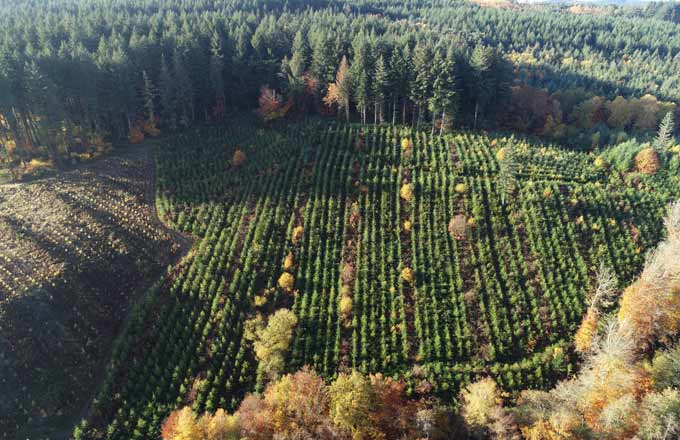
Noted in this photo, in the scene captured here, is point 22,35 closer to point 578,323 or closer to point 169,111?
point 169,111

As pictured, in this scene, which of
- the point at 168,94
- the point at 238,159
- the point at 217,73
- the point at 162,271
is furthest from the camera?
the point at 217,73

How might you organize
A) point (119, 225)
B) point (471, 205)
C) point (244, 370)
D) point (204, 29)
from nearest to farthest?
1. point (244, 370)
2. point (119, 225)
3. point (471, 205)
4. point (204, 29)

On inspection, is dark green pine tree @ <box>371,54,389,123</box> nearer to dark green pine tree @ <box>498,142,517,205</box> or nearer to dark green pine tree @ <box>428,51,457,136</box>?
dark green pine tree @ <box>428,51,457,136</box>

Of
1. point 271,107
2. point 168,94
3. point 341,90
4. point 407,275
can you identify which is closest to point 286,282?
point 407,275

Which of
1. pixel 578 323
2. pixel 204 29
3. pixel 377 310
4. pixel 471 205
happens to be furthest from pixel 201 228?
pixel 204 29

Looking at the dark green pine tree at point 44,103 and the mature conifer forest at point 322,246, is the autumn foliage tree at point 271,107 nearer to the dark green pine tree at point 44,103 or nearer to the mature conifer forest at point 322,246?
the mature conifer forest at point 322,246

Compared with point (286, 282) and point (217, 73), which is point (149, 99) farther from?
point (286, 282)

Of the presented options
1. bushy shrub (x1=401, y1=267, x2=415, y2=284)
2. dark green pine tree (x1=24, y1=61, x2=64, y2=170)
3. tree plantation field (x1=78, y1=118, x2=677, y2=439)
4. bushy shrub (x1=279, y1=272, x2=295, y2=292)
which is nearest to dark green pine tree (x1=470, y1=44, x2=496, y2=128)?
tree plantation field (x1=78, y1=118, x2=677, y2=439)
